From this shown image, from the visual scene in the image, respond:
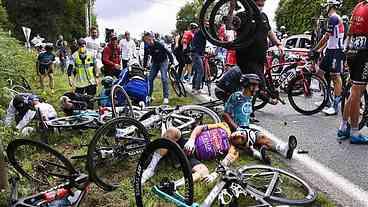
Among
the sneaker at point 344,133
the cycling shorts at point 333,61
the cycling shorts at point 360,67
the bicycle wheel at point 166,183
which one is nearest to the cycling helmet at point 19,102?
the bicycle wheel at point 166,183

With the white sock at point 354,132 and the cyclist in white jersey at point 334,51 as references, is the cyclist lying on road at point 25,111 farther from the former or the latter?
the cyclist in white jersey at point 334,51

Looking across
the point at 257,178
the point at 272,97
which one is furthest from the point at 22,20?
the point at 257,178

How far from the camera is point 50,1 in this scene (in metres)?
54.4

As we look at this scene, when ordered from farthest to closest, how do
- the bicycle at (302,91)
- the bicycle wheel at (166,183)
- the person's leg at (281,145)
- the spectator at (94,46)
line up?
the spectator at (94,46)
the bicycle at (302,91)
the person's leg at (281,145)
the bicycle wheel at (166,183)

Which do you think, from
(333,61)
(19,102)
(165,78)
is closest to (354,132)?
(333,61)

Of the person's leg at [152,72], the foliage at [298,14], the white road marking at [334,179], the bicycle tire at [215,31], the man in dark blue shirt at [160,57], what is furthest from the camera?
the foliage at [298,14]

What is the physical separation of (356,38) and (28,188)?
4.50 m

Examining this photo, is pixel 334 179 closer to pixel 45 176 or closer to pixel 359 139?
pixel 359 139

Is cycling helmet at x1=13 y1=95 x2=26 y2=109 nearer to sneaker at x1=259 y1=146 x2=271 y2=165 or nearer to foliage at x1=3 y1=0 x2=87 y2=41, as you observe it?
sneaker at x1=259 y1=146 x2=271 y2=165

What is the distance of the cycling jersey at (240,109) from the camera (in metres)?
5.87

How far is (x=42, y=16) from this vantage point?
5359 cm

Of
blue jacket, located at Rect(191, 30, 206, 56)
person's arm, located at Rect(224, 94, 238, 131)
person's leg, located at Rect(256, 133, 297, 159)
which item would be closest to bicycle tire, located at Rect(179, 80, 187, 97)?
blue jacket, located at Rect(191, 30, 206, 56)

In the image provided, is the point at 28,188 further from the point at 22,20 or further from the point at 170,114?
the point at 22,20

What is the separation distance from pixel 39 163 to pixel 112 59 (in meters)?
6.28
